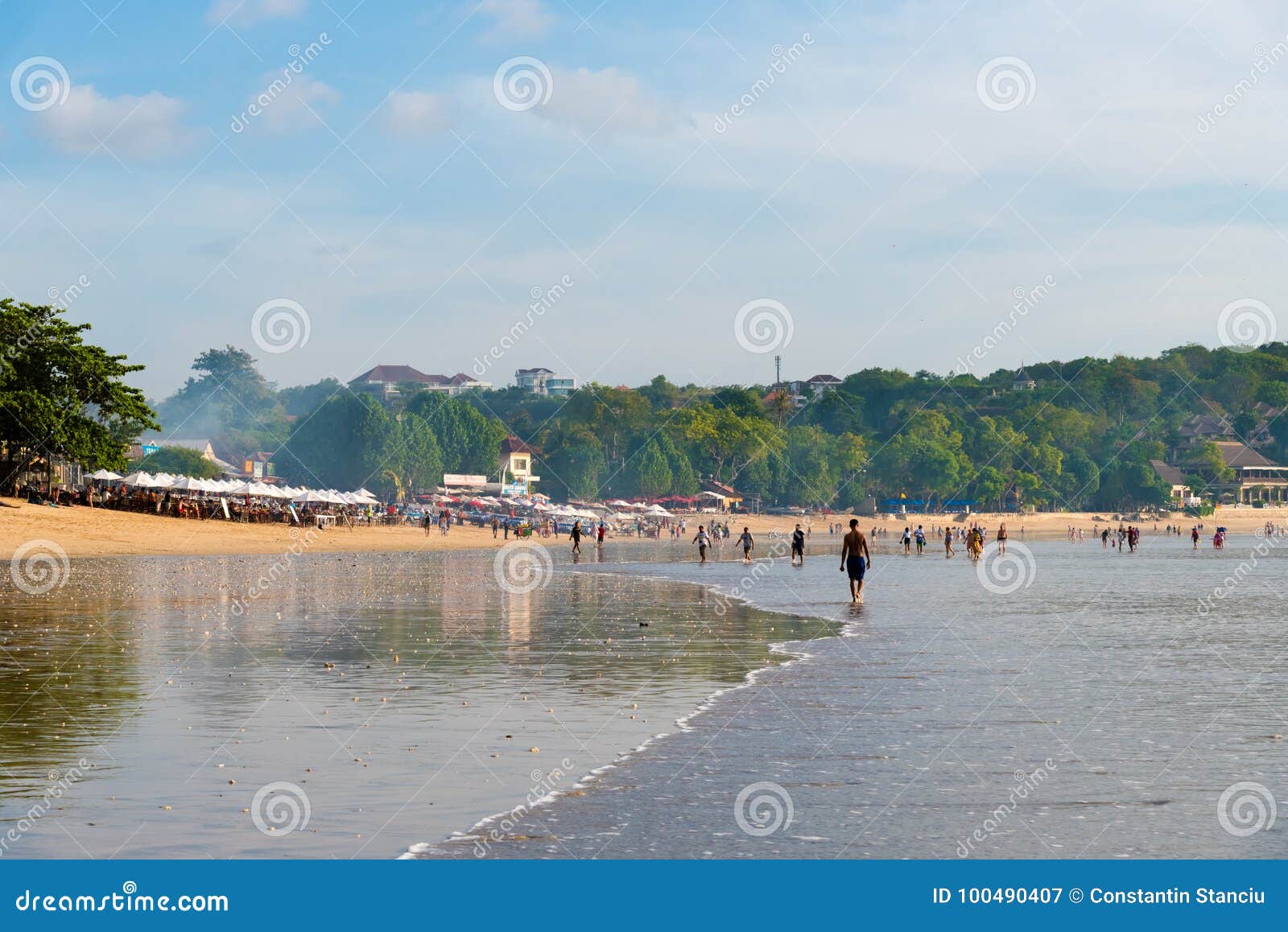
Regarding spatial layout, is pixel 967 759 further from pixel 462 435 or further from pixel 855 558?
pixel 462 435

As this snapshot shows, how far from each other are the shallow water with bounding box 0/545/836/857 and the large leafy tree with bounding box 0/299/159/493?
3470cm

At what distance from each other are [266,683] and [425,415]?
150 m

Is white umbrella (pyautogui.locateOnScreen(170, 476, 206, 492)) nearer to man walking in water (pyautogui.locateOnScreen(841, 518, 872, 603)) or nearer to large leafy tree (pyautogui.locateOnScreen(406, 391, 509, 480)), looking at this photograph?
man walking in water (pyautogui.locateOnScreen(841, 518, 872, 603))

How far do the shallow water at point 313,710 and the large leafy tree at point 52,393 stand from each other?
34.7 meters

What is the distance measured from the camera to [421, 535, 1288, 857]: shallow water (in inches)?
334

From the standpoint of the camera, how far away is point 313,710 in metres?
13.7

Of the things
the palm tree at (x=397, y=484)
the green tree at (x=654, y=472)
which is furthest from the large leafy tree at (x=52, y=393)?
the green tree at (x=654, y=472)

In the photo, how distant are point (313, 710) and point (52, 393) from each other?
5513cm

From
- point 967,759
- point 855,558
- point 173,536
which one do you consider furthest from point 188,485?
point 967,759

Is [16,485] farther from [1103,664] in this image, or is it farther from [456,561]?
[1103,664]

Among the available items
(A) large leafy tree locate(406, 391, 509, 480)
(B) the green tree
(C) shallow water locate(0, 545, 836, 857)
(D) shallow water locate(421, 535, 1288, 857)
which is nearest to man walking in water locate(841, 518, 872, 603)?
(C) shallow water locate(0, 545, 836, 857)

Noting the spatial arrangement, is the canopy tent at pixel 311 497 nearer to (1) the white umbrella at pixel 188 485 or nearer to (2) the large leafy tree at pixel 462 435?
(1) the white umbrella at pixel 188 485

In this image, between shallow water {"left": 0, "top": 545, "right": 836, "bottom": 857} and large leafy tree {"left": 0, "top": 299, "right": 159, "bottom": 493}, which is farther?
large leafy tree {"left": 0, "top": 299, "right": 159, "bottom": 493}

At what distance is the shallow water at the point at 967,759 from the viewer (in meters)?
8.49
